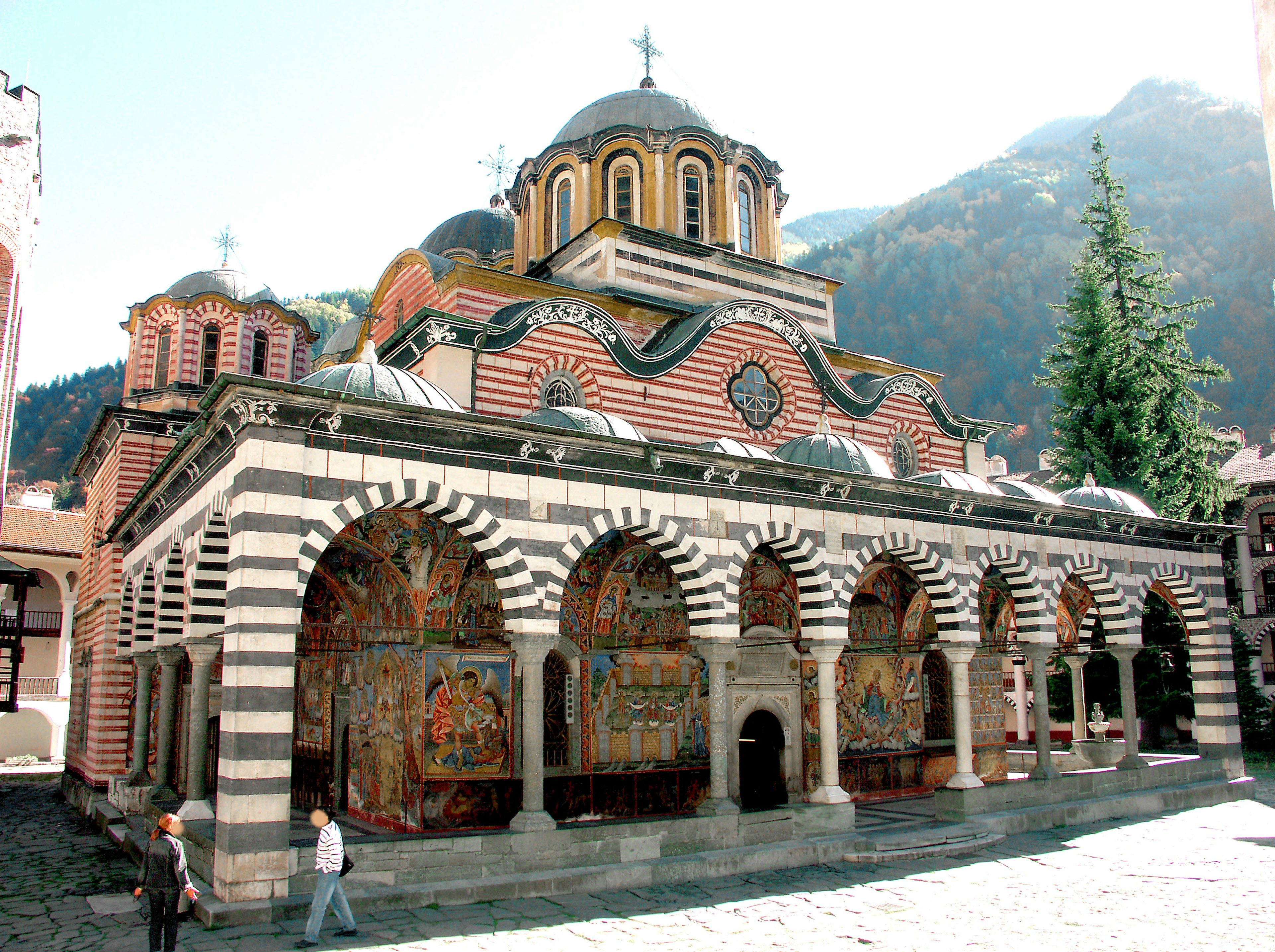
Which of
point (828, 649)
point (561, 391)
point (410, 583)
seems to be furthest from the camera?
point (561, 391)

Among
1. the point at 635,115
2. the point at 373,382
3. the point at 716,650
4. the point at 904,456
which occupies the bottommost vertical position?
the point at 716,650

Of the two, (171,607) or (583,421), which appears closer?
(583,421)

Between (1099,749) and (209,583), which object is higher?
(209,583)

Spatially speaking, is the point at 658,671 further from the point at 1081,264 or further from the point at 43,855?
the point at 1081,264

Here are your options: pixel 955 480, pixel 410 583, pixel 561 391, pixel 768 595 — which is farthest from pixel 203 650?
pixel 955 480

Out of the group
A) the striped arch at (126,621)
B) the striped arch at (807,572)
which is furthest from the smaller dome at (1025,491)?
the striped arch at (126,621)

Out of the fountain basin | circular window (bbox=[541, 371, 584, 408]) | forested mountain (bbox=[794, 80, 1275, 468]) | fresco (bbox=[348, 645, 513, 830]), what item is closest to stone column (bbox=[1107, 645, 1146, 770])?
the fountain basin

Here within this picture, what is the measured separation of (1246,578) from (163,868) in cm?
3326

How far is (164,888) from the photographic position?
6.98 meters

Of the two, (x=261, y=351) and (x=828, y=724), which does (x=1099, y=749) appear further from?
(x=261, y=351)

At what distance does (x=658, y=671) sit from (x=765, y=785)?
268 cm

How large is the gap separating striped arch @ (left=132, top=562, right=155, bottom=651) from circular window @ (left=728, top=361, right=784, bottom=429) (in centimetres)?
920

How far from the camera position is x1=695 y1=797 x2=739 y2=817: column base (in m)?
10.6

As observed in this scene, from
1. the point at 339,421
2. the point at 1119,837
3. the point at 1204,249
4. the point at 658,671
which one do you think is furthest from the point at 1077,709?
the point at 1204,249
